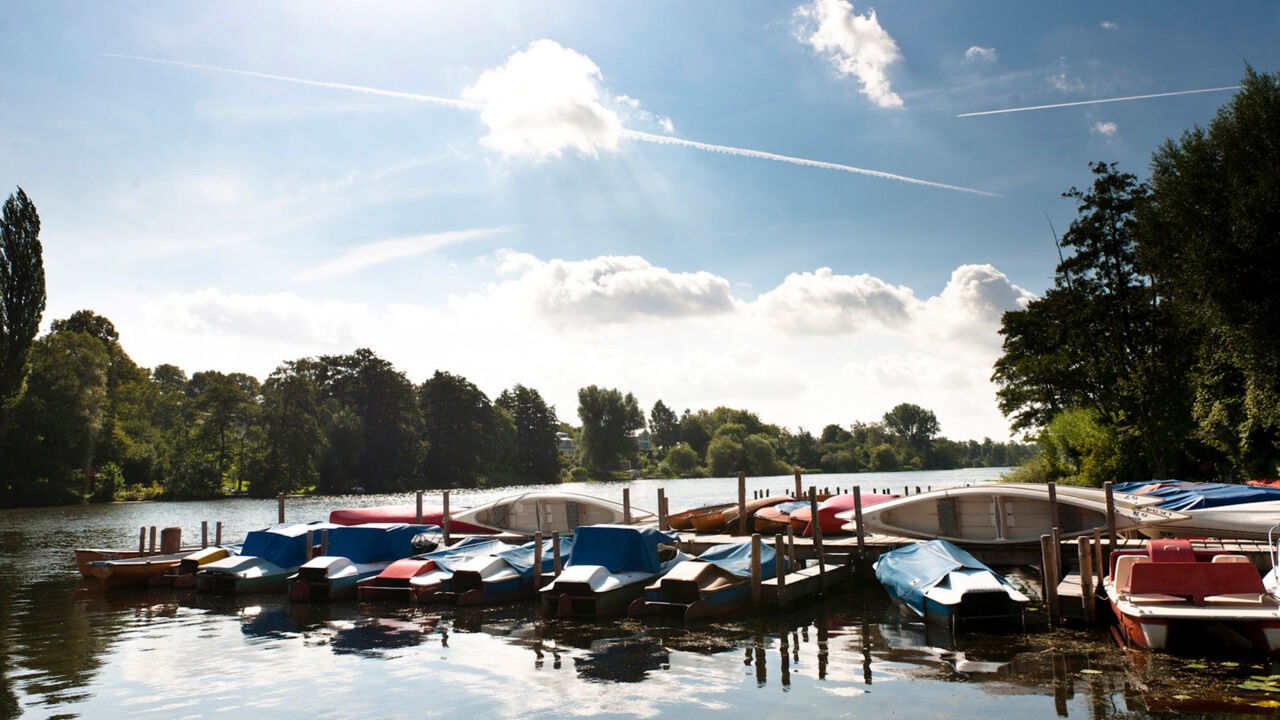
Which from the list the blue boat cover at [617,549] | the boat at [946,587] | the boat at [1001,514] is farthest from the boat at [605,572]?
the boat at [1001,514]

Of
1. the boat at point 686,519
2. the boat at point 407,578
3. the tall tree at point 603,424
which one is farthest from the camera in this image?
the tall tree at point 603,424

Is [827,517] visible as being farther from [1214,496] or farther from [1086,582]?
[1086,582]

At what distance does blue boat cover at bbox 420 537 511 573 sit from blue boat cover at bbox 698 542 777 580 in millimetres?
5768

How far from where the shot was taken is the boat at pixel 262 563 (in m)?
20.1

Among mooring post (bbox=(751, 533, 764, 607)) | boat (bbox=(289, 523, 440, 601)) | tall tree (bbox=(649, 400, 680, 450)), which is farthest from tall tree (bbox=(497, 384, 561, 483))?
mooring post (bbox=(751, 533, 764, 607))

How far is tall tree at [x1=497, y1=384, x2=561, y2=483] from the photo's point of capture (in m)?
99.7

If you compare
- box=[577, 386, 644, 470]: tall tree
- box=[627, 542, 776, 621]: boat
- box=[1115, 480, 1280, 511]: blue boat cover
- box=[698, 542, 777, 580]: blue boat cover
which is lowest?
box=[627, 542, 776, 621]: boat

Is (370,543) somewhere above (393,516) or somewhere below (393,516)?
below

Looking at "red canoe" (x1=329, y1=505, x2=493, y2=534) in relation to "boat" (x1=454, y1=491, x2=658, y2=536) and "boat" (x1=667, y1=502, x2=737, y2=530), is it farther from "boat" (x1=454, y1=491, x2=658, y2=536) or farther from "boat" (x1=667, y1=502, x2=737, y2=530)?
"boat" (x1=667, y1=502, x2=737, y2=530)

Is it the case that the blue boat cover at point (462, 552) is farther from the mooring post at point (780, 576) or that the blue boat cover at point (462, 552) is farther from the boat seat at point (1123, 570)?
the boat seat at point (1123, 570)

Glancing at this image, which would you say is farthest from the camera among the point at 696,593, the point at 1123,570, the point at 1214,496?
the point at 1214,496

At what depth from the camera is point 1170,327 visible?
31.9m

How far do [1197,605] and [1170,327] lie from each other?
25.3 m

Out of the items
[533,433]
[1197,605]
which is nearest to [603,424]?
[533,433]
